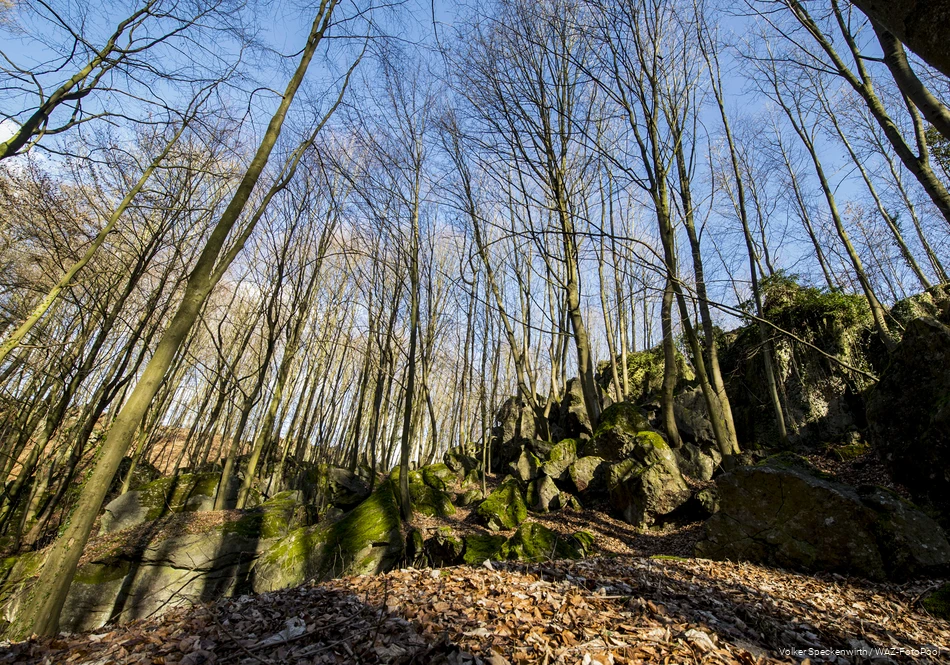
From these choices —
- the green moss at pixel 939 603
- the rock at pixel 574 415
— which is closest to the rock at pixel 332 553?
the green moss at pixel 939 603

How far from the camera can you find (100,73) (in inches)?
230

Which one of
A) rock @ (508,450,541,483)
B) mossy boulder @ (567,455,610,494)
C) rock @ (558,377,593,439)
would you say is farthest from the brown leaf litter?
rock @ (558,377,593,439)

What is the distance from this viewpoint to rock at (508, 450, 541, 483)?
1090 centimetres

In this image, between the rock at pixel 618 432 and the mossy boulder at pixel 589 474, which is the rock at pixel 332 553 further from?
the rock at pixel 618 432

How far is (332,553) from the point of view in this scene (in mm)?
5652

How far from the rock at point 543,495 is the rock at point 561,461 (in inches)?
13.8

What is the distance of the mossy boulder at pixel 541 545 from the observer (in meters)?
5.67

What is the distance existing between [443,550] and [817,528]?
4806 millimetres

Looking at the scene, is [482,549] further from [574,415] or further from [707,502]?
[574,415]

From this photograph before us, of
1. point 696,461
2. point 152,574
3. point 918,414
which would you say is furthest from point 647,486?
point 152,574

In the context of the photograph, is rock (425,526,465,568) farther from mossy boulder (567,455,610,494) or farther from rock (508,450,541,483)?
rock (508,450,541,483)

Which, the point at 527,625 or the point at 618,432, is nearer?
the point at 527,625

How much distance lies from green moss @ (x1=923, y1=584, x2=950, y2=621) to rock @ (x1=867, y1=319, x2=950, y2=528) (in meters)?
1.87

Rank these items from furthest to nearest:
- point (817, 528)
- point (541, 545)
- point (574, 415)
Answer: point (574, 415) < point (541, 545) < point (817, 528)
